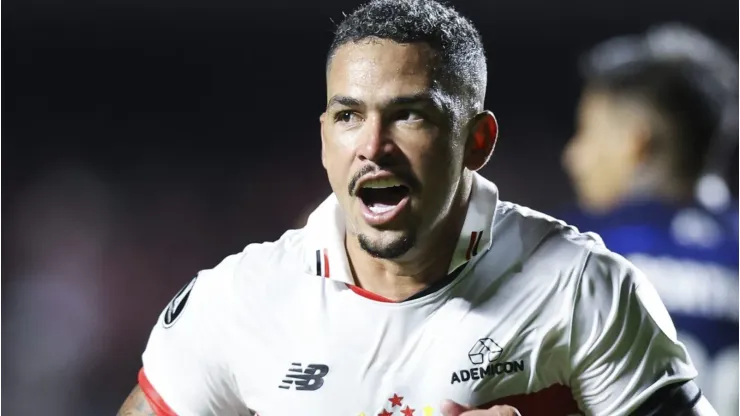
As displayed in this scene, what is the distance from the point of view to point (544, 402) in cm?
157

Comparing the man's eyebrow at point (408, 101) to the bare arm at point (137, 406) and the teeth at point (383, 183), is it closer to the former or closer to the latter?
the teeth at point (383, 183)

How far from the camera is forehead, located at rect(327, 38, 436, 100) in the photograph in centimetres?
149

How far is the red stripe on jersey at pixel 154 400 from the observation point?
5.38ft

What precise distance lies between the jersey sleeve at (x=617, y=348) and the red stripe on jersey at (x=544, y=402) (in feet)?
0.06

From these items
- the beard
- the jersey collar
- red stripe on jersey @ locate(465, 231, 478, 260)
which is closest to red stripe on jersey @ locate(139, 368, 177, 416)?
the jersey collar

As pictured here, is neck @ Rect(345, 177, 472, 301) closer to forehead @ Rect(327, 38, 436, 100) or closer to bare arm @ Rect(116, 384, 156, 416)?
forehead @ Rect(327, 38, 436, 100)

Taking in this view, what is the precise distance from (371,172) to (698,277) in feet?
6.13

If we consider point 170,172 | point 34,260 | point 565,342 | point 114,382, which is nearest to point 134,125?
point 170,172

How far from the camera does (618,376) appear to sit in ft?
5.02

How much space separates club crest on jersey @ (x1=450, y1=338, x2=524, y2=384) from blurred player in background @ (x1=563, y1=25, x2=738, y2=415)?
5.17 feet

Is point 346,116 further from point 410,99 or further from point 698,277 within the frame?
point 698,277

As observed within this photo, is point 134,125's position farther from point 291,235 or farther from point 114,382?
point 291,235

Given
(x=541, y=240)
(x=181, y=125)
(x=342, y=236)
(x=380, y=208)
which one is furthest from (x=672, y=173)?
(x=380, y=208)

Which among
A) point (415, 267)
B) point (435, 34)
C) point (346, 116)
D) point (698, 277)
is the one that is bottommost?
point (698, 277)
